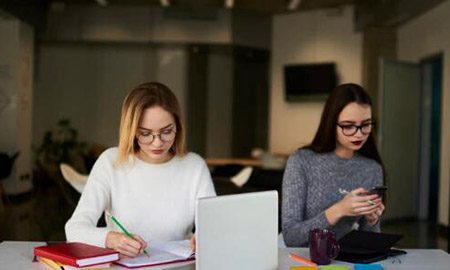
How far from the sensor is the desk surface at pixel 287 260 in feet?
6.27

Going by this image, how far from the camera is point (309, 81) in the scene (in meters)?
10.8

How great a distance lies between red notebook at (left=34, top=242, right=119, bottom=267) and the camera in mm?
1773

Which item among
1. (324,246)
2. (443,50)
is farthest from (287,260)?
(443,50)

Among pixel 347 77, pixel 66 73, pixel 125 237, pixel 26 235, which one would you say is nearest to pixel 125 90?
pixel 66 73

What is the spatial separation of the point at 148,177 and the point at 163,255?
49 centimetres

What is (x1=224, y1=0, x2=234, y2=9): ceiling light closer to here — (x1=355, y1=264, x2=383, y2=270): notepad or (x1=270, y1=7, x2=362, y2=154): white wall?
(x1=270, y1=7, x2=362, y2=154): white wall

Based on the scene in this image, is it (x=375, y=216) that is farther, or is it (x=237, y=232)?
(x=375, y=216)

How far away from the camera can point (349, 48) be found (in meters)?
10.5

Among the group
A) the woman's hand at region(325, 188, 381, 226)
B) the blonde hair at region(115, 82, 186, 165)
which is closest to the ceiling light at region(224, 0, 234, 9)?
the blonde hair at region(115, 82, 186, 165)

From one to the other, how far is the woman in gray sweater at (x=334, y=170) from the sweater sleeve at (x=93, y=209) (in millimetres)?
804

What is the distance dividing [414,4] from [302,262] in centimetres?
695

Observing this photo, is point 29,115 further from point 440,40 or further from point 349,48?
point 440,40

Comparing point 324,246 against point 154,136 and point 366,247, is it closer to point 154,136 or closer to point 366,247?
point 366,247

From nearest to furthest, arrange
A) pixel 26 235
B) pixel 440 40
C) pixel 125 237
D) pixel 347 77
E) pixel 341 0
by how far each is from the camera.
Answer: pixel 125 237 → pixel 26 235 → pixel 440 40 → pixel 341 0 → pixel 347 77
